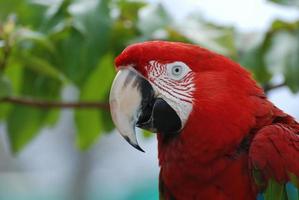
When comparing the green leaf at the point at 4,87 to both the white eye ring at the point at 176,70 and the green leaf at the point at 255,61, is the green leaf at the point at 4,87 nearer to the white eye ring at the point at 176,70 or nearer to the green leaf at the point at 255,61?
the white eye ring at the point at 176,70

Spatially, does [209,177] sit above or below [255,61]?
below

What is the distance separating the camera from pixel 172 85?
1.67 metres

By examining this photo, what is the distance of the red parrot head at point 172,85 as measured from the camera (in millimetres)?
1610

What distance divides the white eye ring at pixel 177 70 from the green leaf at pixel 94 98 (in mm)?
619

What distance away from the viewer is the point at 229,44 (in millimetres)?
2184

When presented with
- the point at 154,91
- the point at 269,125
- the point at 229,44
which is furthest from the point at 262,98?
the point at 229,44

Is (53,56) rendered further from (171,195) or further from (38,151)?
(38,151)

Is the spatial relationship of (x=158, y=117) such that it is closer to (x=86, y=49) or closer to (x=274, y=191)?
(x=274, y=191)

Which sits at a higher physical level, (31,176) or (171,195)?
(171,195)

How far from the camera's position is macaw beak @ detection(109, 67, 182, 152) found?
5.20 feet

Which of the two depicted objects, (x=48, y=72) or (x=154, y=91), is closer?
(x=154, y=91)

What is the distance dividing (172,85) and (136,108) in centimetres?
12

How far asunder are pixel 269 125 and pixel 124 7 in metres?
0.78

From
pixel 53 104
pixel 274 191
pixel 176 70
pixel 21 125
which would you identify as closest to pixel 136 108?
pixel 176 70
